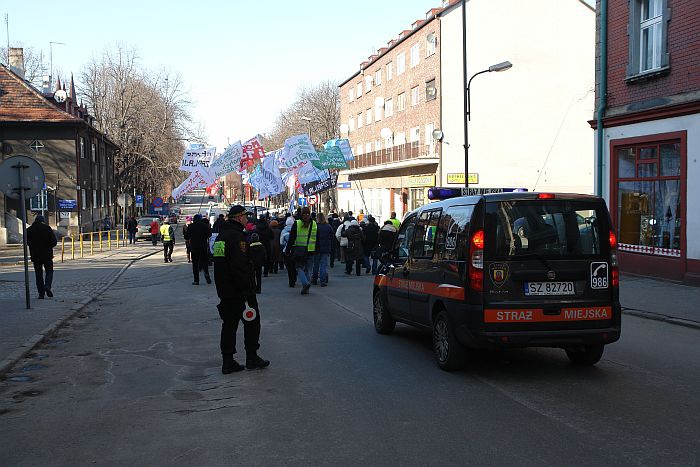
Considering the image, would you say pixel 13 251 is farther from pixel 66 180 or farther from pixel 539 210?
pixel 539 210

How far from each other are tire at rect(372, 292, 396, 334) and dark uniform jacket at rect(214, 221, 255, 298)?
Answer: 8.94 feet

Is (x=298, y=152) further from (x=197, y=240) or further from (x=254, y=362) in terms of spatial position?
(x=254, y=362)

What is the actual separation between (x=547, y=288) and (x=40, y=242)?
11.7 metres

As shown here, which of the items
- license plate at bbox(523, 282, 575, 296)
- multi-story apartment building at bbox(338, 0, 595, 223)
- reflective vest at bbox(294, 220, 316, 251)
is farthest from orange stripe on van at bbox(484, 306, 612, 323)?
multi-story apartment building at bbox(338, 0, 595, 223)

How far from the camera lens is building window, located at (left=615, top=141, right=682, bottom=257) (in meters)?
16.2

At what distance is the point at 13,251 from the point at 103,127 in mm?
26159

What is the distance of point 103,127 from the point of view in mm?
58531

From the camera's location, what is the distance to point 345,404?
6137 millimetres

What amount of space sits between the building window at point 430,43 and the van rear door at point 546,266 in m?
34.4

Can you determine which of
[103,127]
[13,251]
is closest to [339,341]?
[13,251]

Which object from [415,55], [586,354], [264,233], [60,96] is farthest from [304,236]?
[60,96]

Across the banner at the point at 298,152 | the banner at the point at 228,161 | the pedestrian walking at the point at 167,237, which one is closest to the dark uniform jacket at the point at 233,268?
the pedestrian walking at the point at 167,237

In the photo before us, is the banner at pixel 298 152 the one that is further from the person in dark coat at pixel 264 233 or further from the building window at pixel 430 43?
the building window at pixel 430 43

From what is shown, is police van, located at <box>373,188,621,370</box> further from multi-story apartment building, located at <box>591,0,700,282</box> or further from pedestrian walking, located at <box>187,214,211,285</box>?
pedestrian walking, located at <box>187,214,211,285</box>
